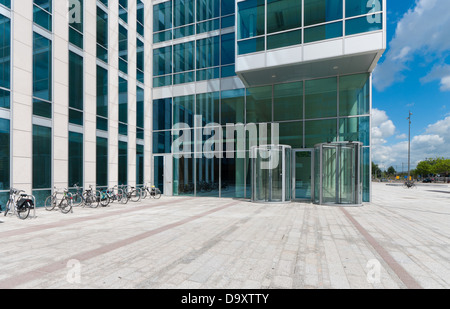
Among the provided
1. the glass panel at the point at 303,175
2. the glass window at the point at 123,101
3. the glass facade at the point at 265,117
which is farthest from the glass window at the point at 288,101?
the glass window at the point at 123,101

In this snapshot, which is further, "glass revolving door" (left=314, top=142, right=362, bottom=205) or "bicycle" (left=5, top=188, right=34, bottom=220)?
"glass revolving door" (left=314, top=142, right=362, bottom=205)

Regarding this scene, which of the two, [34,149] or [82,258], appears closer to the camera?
[82,258]

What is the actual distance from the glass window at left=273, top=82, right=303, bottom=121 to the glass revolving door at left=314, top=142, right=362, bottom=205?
2627 mm

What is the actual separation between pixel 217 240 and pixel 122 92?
488 inches

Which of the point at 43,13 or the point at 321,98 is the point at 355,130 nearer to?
the point at 321,98

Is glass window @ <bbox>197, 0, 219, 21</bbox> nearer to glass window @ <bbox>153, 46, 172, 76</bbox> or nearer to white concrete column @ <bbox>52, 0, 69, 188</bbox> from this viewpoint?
glass window @ <bbox>153, 46, 172, 76</bbox>

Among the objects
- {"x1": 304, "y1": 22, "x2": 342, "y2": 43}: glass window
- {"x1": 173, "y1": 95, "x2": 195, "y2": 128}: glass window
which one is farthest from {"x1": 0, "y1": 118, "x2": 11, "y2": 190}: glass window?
{"x1": 304, "y1": 22, "x2": 342, "y2": 43}: glass window

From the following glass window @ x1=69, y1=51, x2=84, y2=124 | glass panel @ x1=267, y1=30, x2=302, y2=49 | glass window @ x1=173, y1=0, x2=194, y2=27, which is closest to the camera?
glass panel @ x1=267, y1=30, x2=302, y2=49

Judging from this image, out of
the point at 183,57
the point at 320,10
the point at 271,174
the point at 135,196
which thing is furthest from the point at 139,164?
the point at 320,10

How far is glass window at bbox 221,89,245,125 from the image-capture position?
1455cm

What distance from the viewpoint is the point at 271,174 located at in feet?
40.5

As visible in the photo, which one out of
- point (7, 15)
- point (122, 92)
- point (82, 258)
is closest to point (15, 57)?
point (7, 15)

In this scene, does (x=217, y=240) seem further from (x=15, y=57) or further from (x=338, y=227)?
(x=15, y=57)

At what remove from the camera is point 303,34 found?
35.6ft
